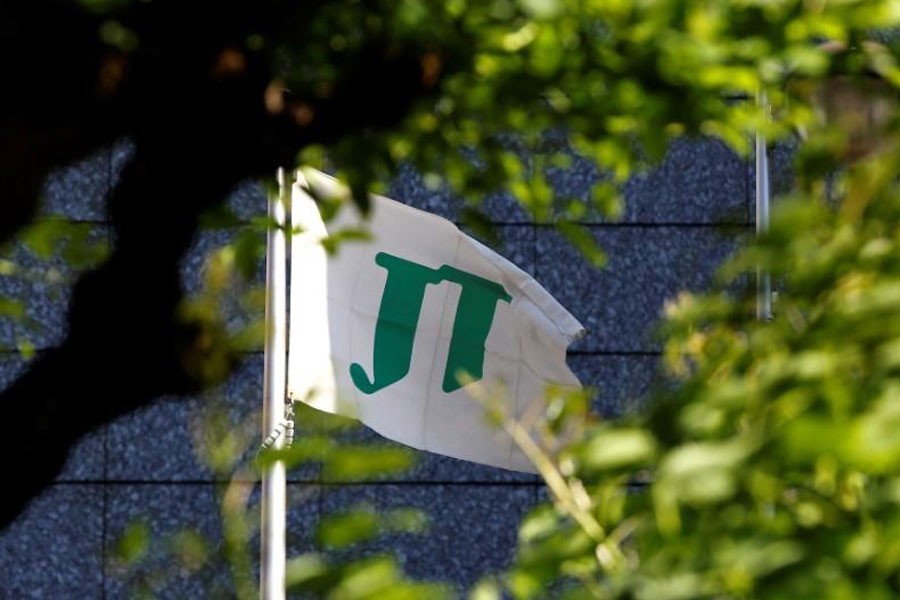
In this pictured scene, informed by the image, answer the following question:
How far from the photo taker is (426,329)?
8125 mm

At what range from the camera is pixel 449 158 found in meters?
2.74

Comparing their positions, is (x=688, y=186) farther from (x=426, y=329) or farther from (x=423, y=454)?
(x=426, y=329)

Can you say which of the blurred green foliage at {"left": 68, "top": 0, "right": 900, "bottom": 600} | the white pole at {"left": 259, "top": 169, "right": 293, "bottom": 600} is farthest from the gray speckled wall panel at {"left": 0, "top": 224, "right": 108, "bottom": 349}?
the blurred green foliage at {"left": 68, "top": 0, "right": 900, "bottom": 600}

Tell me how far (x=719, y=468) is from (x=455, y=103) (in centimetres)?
89

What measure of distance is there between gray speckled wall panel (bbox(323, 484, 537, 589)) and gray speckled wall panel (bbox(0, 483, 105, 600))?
1.30 m

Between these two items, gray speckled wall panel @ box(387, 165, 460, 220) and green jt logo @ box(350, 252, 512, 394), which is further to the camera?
gray speckled wall panel @ box(387, 165, 460, 220)

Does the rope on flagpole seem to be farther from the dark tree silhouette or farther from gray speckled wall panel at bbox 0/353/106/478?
the dark tree silhouette

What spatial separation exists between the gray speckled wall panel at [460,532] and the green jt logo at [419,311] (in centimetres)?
151

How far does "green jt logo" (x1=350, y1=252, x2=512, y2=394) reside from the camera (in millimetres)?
8062

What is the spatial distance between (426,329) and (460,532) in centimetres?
175

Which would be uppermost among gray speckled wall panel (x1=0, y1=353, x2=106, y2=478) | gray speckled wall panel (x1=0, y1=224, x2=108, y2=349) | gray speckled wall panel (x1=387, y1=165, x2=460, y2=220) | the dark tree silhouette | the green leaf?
gray speckled wall panel (x1=387, y1=165, x2=460, y2=220)

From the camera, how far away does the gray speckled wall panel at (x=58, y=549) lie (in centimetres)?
923

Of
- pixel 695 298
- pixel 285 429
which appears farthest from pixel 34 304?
pixel 695 298

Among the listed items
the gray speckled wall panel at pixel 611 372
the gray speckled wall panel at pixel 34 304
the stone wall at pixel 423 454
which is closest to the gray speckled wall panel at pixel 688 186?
the stone wall at pixel 423 454
